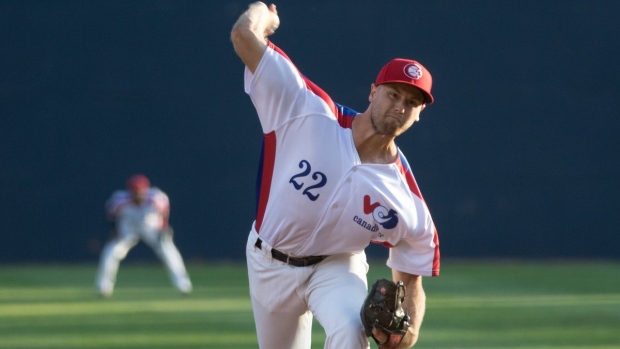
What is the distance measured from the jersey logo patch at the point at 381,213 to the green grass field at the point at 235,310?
4.77 metres

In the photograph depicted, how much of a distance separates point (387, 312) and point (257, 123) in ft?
57.3

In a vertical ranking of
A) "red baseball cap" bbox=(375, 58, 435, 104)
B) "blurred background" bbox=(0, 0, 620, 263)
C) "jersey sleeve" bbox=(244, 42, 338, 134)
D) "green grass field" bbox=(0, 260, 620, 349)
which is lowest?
"green grass field" bbox=(0, 260, 620, 349)

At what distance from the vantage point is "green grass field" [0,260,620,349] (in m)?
11.7

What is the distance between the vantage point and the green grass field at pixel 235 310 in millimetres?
11711

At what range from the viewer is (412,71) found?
653cm

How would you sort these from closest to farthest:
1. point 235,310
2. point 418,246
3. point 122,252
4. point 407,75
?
point 407,75, point 418,246, point 235,310, point 122,252

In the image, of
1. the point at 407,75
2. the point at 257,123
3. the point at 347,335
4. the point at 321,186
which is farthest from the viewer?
the point at 257,123

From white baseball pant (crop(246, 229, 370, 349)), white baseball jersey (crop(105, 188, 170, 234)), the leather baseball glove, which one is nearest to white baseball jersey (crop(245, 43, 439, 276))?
white baseball pant (crop(246, 229, 370, 349))

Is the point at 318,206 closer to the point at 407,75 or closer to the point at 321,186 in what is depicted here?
the point at 321,186

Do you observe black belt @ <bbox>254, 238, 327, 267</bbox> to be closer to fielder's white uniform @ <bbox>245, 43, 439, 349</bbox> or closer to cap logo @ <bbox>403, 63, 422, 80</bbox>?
fielder's white uniform @ <bbox>245, 43, 439, 349</bbox>

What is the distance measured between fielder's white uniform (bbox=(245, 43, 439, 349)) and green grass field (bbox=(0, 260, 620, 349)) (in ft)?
14.8

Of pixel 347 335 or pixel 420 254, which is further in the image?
pixel 420 254

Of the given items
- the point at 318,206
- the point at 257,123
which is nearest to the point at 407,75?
the point at 318,206

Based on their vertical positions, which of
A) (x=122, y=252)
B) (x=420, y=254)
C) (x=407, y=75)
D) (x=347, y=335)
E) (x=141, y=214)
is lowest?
(x=347, y=335)
